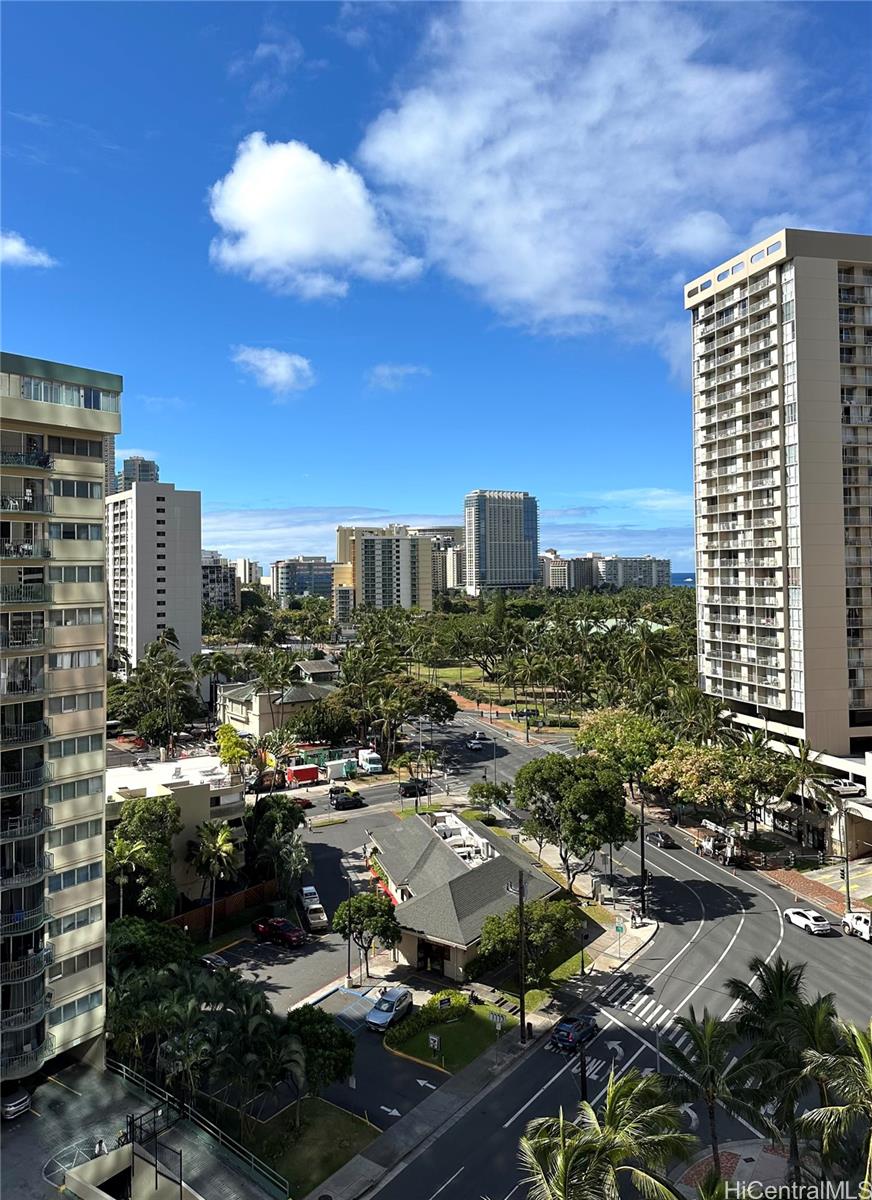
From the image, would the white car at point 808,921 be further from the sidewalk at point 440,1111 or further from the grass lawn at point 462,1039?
the grass lawn at point 462,1039

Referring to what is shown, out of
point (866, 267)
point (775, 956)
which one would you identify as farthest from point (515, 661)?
point (775, 956)

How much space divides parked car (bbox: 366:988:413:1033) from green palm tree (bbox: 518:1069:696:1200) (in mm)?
16361

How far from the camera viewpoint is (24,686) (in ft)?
94.2

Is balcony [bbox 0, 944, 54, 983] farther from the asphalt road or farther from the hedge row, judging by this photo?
the hedge row

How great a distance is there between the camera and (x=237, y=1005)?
27.8 metres

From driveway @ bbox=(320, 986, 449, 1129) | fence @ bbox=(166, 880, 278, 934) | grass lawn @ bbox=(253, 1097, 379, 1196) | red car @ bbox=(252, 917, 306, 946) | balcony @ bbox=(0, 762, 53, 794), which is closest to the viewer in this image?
grass lawn @ bbox=(253, 1097, 379, 1196)

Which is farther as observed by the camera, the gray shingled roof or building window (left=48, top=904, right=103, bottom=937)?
the gray shingled roof

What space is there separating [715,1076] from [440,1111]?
40.9 feet

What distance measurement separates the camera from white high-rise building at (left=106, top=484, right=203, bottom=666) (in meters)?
123

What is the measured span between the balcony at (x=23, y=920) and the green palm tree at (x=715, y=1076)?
72.1ft

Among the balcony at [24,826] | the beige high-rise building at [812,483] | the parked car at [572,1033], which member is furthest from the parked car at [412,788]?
the balcony at [24,826]

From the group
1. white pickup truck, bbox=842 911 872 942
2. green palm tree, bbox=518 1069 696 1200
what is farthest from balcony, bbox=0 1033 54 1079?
white pickup truck, bbox=842 911 872 942

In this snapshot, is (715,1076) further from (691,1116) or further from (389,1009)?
(389,1009)

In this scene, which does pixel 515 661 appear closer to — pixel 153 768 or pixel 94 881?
pixel 153 768
